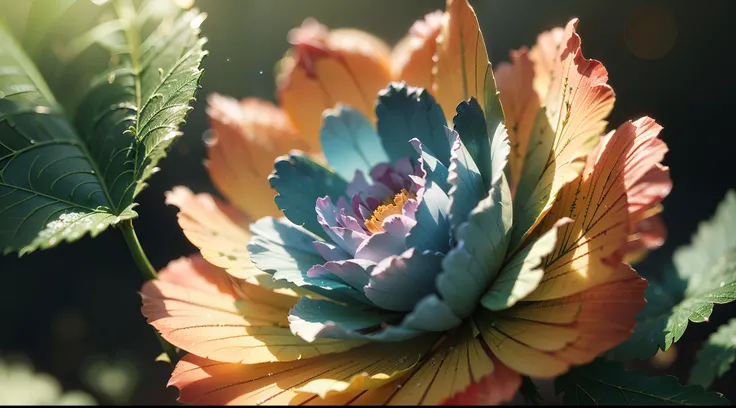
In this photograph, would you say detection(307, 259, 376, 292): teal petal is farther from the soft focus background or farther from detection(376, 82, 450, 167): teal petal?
the soft focus background

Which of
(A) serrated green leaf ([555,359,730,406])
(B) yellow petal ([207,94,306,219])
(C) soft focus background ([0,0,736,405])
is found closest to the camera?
(A) serrated green leaf ([555,359,730,406])

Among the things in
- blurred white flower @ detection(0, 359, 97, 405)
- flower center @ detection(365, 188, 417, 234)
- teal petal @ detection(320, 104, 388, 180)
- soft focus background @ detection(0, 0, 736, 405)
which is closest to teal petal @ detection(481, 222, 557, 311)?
flower center @ detection(365, 188, 417, 234)

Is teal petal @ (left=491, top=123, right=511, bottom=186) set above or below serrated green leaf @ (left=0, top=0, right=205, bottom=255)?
below

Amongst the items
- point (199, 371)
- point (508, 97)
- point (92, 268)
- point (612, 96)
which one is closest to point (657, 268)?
point (508, 97)

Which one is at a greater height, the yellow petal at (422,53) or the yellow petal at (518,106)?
the yellow petal at (422,53)

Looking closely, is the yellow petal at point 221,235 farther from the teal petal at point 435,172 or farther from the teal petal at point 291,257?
the teal petal at point 435,172

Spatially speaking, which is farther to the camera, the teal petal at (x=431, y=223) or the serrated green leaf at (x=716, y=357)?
the serrated green leaf at (x=716, y=357)

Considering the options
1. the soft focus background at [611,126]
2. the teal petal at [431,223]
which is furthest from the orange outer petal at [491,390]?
the soft focus background at [611,126]
